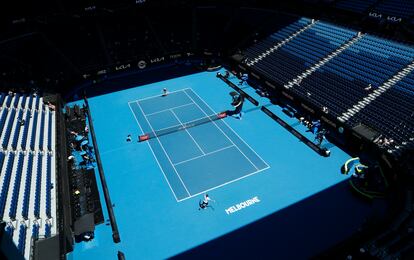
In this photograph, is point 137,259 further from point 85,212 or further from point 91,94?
point 91,94

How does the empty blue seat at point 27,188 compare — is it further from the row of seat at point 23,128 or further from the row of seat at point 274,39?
the row of seat at point 274,39

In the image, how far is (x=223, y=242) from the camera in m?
18.2

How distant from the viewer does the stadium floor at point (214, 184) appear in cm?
1844

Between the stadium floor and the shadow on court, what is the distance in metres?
0.06

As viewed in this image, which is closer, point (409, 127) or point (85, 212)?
point (85, 212)

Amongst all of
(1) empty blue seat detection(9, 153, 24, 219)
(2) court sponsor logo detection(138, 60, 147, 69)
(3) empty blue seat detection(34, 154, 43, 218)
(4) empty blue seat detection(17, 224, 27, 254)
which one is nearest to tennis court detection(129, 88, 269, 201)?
(3) empty blue seat detection(34, 154, 43, 218)

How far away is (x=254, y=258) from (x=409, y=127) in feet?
50.0

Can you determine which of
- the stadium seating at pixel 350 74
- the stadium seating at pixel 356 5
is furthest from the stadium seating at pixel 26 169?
the stadium seating at pixel 356 5

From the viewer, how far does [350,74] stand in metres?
29.7

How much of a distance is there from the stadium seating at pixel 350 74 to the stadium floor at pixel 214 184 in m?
3.63

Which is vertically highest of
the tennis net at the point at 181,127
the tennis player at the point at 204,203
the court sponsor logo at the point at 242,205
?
the tennis net at the point at 181,127

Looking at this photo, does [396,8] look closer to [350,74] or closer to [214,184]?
[350,74]

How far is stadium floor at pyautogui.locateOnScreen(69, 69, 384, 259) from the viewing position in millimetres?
18438

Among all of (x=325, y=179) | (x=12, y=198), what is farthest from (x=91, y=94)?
(x=325, y=179)
